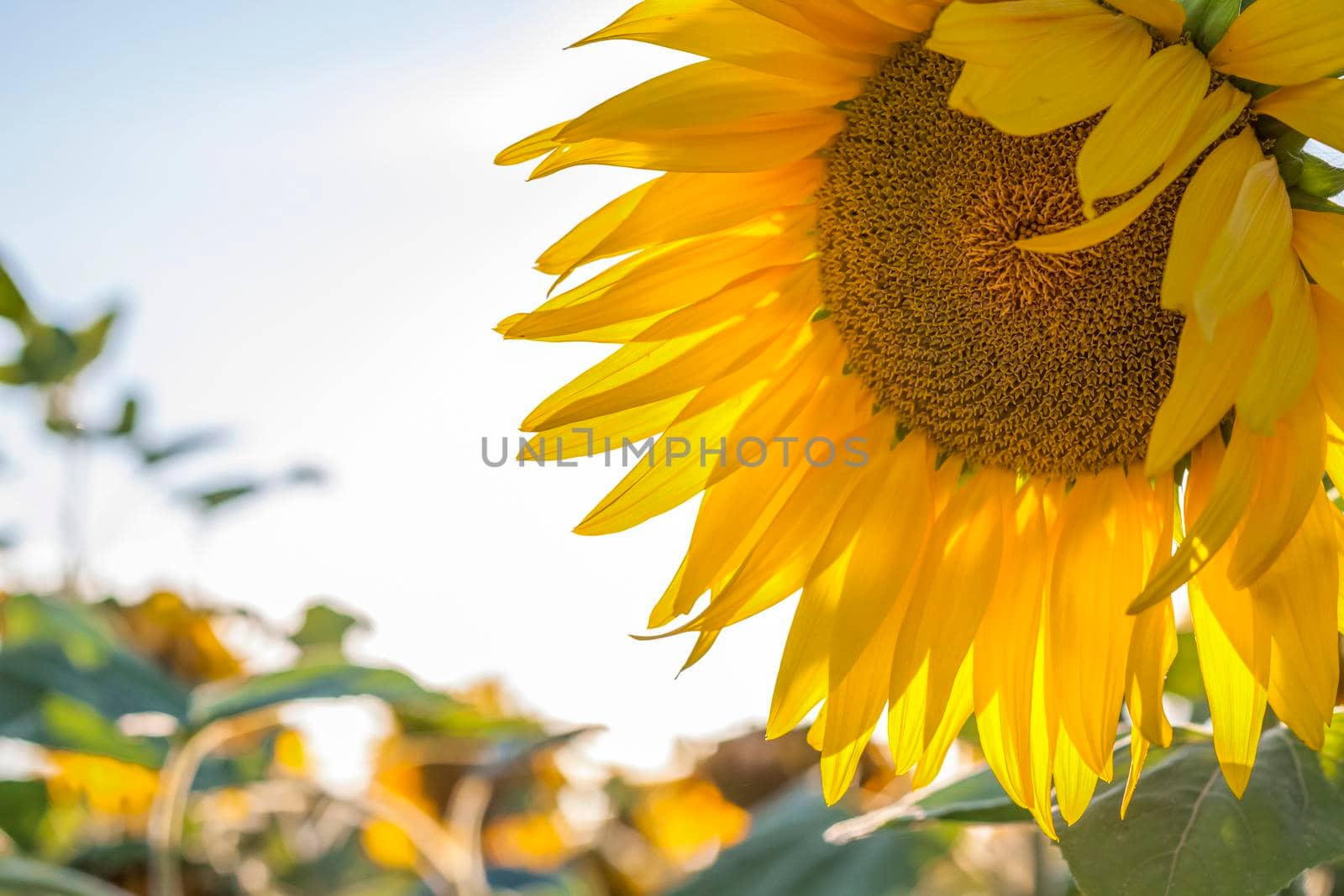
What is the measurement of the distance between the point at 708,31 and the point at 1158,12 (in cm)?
29

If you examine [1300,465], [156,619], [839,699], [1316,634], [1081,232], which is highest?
[1081,232]

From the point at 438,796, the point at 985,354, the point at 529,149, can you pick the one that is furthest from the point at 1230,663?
the point at 438,796

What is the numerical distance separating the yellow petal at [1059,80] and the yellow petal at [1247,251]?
99 millimetres

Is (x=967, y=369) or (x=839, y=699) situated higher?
(x=967, y=369)

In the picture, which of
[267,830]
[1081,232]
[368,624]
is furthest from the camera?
[267,830]

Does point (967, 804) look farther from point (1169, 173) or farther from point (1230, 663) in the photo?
point (1169, 173)

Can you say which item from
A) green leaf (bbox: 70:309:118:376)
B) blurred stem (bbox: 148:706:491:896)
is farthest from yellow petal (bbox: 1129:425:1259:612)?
green leaf (bbox: 70:309:118:376)

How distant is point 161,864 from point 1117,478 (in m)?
1.15

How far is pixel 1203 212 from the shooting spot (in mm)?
724

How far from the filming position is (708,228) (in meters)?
0.97

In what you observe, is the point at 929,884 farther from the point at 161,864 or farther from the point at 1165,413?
the point at 1165,413

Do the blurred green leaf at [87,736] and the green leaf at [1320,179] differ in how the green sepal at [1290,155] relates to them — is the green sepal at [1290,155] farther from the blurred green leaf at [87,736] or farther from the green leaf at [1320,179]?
the blurred green leaf at [87,736]

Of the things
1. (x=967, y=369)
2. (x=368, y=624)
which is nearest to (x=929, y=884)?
(x=368, y=624)

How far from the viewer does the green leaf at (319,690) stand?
1320mm
